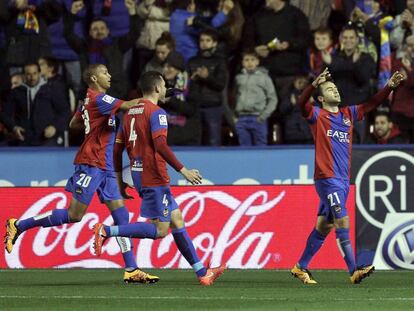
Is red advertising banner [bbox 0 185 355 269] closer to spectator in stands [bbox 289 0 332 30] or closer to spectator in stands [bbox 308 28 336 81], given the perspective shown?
spectator in stands [bbox 308 28 336 81]

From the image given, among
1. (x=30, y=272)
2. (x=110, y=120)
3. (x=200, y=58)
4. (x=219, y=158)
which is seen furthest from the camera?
(x=200, y=58)

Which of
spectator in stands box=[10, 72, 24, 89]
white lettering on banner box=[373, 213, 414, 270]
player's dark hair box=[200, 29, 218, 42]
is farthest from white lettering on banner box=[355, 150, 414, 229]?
spectator in stands box=[10, 72, 24, 89]

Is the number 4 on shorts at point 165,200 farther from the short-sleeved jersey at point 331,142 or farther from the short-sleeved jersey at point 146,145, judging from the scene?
the short-sleeved jersey at point 331,142

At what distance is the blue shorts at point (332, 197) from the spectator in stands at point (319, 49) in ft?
16.4

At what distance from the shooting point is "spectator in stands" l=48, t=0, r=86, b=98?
1872cm

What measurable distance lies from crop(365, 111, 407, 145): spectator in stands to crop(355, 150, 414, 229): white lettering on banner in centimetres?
143

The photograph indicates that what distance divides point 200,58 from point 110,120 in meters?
4.97

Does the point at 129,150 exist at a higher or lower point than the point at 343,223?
higher

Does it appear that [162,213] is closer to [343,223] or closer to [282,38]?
[343,223]

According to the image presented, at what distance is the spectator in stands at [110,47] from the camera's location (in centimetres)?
1811

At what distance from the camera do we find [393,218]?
51.0ft

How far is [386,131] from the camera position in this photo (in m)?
17.0

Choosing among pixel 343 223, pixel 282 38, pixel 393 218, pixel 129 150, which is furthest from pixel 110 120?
pixel 282 38

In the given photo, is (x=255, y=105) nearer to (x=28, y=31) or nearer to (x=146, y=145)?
(x=28, y=31)
